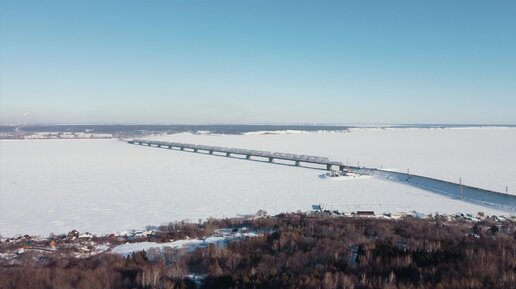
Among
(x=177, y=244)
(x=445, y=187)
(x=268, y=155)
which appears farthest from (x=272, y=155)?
(x=177, y=244)

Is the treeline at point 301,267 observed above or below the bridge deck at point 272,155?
above

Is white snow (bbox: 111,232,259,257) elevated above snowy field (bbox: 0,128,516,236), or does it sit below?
above

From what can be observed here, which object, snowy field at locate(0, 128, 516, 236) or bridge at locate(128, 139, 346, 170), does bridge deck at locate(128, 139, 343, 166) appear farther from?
snowy field at locate(0, 128, 516, 236)

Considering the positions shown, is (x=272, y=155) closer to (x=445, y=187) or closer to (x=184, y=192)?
(x=184, y=192)

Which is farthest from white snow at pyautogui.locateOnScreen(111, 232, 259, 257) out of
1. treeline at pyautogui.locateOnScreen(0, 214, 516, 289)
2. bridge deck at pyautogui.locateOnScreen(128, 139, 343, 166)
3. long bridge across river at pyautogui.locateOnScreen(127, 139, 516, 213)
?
bridge deck at pyautogui.locateOnScreen(128, 139, 343, 166)

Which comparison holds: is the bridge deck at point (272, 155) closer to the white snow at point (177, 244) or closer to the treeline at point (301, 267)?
the white snow at point (177, 244)

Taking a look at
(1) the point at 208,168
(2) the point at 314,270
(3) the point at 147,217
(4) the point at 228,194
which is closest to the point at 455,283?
(2) the point at 314,270

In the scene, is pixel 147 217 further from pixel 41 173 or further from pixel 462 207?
pixel 41 173

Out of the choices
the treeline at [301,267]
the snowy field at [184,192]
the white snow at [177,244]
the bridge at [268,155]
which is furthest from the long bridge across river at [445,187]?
the white snow at [177,244]
